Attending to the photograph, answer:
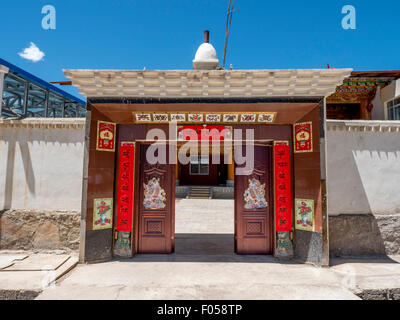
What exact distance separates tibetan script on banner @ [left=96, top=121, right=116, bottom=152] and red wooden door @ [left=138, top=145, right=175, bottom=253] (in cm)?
77

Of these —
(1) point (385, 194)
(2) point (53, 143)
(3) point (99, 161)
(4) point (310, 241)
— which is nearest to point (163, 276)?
(3) point (99, 161)

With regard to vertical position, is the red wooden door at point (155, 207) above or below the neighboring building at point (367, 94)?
below

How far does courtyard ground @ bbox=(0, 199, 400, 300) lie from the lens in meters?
3.92

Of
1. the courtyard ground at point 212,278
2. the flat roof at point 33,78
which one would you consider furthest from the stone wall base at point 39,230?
the flat roof at point 33,78

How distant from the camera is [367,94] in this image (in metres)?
9.42

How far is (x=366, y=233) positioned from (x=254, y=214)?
2898 mm

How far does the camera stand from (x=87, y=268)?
501cm

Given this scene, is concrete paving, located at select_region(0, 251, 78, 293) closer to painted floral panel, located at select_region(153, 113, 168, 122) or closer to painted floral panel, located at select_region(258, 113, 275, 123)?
painted floral panel, located at select_region(153, 113, 168, 122)

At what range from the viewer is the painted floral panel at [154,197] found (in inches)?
234

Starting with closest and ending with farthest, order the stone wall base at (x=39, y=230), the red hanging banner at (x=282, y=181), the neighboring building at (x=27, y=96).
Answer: the red hanging banner at (x=282, y=181) → the stone wall base at (x=39, y=230) → the neighboring building at (x=27, y=96)

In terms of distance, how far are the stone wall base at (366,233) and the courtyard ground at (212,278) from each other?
0.86ft

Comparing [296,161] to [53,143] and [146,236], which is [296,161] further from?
[53,143]

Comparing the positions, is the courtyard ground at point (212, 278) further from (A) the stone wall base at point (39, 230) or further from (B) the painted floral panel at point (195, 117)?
(B) the painted floral panel at point (195, 117)

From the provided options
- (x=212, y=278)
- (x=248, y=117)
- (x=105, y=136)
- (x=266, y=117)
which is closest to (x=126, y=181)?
(x=105, y=136)
